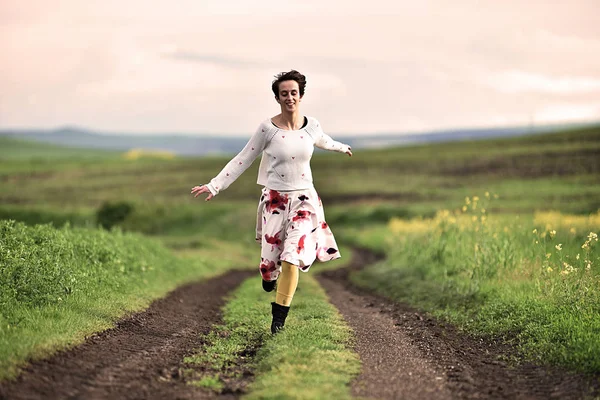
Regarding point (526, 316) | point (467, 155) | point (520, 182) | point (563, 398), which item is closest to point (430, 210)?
point (520, 182)

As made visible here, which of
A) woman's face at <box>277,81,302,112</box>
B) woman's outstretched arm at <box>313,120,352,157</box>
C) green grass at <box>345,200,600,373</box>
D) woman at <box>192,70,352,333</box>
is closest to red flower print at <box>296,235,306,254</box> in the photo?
woman at <box>192,70,352,333</box>

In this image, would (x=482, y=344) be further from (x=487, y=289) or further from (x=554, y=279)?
(x=487, y=289)

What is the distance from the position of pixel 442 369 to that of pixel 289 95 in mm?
3811

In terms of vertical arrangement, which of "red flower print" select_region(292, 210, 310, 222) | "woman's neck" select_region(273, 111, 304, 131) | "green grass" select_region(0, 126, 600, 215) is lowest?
"green grass" select_region(0, 126, 600, 215)

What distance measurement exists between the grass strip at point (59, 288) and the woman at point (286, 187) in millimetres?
2401

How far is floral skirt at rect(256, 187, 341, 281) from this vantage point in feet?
30.1

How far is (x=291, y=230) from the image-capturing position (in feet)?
30.3

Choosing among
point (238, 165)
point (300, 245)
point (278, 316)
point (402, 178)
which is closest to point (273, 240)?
point (300, 245)

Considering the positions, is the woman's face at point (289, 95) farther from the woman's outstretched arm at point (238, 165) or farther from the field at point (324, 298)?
the field at point (324, 298)

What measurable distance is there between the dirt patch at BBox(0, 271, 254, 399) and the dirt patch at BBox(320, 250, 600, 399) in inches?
56.6

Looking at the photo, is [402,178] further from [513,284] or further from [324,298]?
[513,284]

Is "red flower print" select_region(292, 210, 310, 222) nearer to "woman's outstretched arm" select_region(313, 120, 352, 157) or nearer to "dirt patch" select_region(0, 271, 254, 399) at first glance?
"woman's outstretched arm" select_region(313, 120, 352, 157)

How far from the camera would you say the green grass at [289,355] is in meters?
6.50

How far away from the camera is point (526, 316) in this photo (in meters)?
10.4
